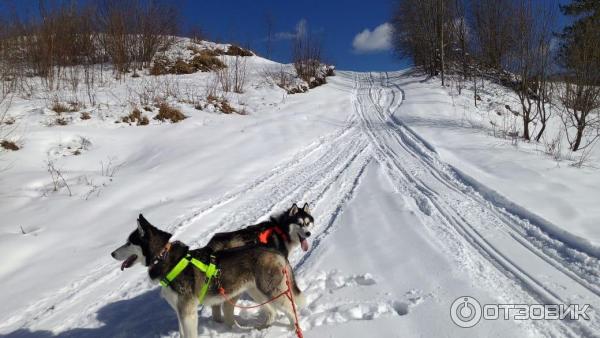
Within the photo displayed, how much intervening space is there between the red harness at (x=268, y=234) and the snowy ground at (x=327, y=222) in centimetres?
57

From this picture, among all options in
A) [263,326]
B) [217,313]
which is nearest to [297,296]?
[263,326]

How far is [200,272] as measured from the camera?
3727 millimetres

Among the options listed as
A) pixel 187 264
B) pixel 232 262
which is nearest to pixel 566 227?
pixel 232 262

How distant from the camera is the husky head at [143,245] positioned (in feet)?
12.4

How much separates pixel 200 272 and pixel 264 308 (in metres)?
0.83

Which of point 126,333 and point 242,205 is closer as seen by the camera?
point 126,333

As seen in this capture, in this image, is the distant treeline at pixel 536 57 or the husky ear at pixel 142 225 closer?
the husky ear at pixel 142 225

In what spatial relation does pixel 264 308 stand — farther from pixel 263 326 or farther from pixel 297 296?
pixel 297 296

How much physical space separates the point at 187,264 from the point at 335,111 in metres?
16.4

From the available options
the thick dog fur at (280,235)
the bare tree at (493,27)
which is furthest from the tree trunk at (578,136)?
the thick dog fur at (280,235)

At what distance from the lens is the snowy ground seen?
4.18 meters

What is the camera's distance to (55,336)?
13.2 ft

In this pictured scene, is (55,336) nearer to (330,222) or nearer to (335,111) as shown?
(330,222)

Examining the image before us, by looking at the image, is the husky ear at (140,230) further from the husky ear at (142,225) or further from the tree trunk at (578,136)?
the tree trunk at (578,136)
